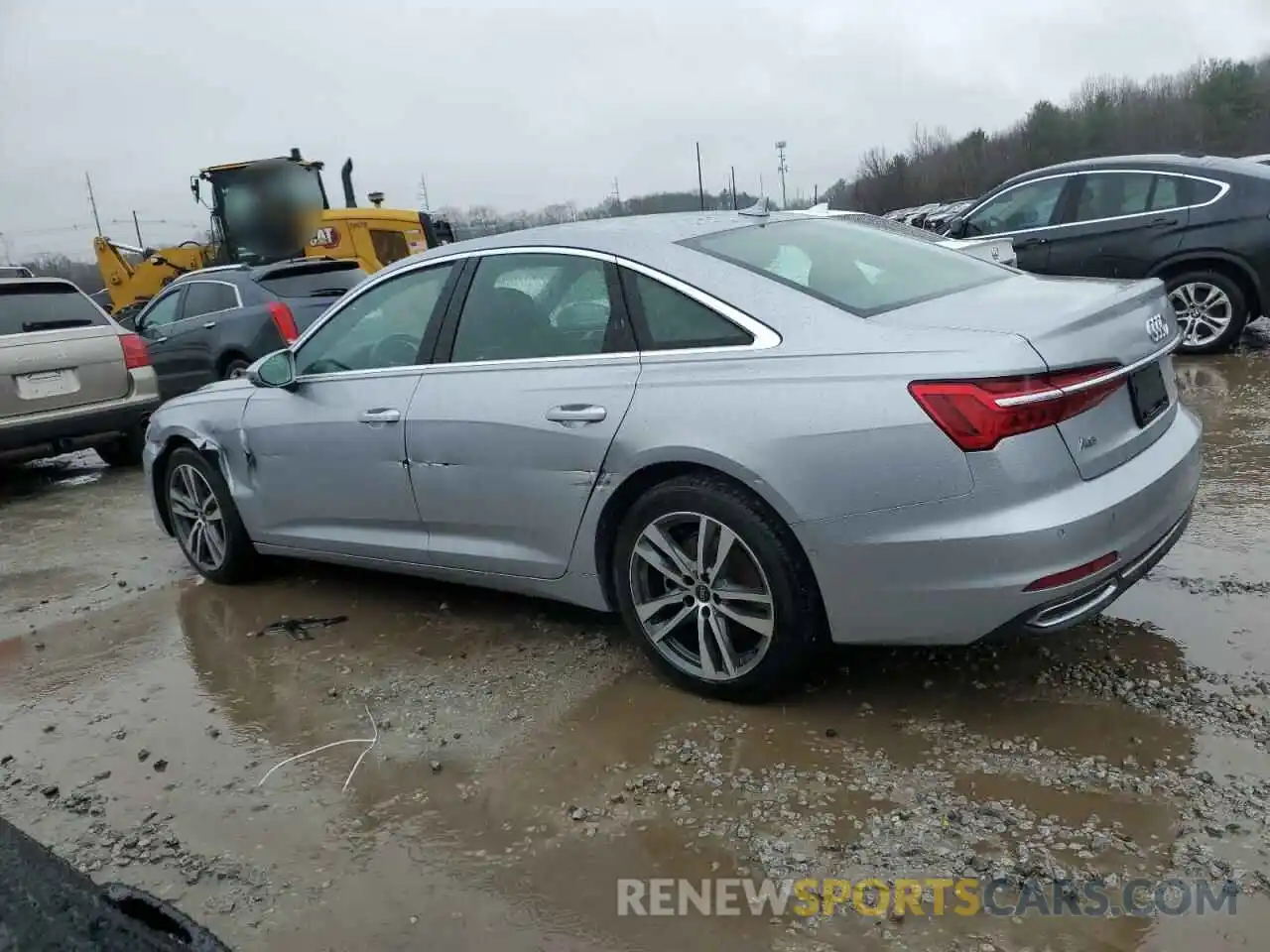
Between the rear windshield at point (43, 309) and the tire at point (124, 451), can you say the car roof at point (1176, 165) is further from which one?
the tire at point (124, 451)

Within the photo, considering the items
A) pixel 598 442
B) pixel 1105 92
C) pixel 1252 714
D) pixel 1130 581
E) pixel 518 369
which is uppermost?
pixel 1105 92

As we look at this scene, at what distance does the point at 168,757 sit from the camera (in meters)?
3.35

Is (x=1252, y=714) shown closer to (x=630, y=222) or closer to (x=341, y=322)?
(x=630, y=222)

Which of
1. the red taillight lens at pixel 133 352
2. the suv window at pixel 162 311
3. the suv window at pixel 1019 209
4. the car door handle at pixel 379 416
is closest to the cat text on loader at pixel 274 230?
the suv window at pixel 162 311

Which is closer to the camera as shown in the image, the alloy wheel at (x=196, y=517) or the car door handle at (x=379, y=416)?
the car door handle at (x=379, y=416)

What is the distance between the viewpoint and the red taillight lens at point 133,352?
8.09m

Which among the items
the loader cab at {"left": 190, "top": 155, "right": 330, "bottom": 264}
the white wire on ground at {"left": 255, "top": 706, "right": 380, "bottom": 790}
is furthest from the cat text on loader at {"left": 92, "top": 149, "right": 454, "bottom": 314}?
the white wire on ground at {"left": 255, "top": 706, "right": 380, "bottom": 790}

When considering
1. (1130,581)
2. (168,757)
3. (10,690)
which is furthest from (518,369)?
(10,690)

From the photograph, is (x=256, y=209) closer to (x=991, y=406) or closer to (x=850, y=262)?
(x=850, y=262)

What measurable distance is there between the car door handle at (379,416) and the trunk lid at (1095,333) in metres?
1.90

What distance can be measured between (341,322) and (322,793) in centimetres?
216

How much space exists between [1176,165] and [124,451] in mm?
9057

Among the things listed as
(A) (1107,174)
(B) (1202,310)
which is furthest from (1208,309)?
(A) (1107,174)

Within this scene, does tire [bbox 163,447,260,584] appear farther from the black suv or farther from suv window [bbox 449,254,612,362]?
the black suv
